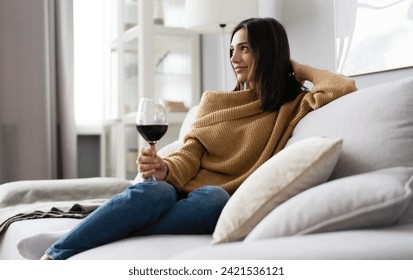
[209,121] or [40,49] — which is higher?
[40,49]

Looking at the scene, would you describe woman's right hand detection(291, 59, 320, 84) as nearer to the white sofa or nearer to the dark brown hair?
the dark brown hair

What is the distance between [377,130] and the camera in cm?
148

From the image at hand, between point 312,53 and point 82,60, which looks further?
point 82,60

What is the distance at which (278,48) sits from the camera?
6.91ft

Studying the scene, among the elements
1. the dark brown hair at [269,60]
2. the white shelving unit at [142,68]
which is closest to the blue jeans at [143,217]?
the dark brown hair at [269,60]

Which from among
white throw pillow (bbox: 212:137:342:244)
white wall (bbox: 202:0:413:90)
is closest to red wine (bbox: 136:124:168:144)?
white throw pillow (bbox: 212:137:342:244)

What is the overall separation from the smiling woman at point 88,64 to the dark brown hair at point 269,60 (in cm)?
261

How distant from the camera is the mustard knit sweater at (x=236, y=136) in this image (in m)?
1.89

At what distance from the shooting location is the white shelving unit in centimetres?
391

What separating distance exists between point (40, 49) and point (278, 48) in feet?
8.25

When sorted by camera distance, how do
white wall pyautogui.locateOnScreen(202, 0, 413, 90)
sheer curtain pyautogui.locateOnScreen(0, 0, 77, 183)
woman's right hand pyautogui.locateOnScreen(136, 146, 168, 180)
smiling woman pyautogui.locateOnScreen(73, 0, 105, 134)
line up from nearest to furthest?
woman's right hand pyautogui.locateOnScreen(136, 146, 168, 180)
white wall pyautogui.locateOnScreen(202, 0, 413, 90)
sheer curtain pyautogui.locateOnScreen(0, 0, 77, 183)
smiling woman pyautogui.locateOnScreen(73, 0, 105, 134)

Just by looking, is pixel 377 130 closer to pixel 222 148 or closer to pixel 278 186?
pixel 278 186
